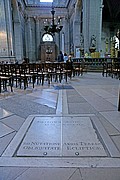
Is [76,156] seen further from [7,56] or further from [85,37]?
[85,37]

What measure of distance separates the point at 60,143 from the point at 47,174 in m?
0.51

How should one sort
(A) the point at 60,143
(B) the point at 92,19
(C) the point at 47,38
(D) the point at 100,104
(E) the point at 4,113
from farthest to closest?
(C) the point at 47,38, (B) the point at 92,19, (D) the point at 100,104, (E) the point at 4,113, (A) the point at 60,143

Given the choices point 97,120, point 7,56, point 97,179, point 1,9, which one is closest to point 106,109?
point 97,120

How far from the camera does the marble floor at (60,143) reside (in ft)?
4.87

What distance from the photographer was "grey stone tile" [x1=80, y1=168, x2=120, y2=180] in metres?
1.40

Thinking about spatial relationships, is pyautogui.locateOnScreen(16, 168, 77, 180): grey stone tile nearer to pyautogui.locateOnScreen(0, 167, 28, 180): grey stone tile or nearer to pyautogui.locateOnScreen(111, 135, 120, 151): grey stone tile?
pyautogui.locateOnScreen(0, 167, 28, 180): grey stone tile

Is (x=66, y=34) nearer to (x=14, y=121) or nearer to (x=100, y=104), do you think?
(x=100, y=104)

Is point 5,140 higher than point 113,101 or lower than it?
lower

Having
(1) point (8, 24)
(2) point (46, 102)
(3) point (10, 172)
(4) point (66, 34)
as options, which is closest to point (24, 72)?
(2) point (46, 102)

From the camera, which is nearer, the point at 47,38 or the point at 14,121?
the point at 14,121

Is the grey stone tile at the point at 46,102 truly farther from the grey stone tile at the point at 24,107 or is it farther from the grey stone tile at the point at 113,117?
the grey stone tile at the point at 113,117

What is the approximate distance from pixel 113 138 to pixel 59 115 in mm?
1089

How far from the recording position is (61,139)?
6.68ft

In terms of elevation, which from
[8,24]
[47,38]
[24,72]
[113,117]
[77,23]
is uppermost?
[77,23]
